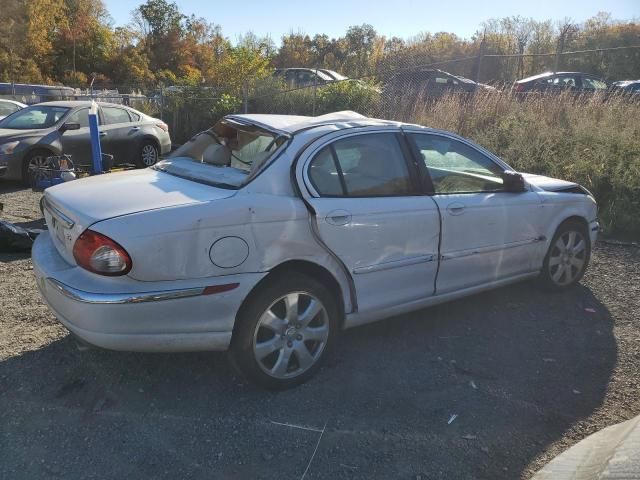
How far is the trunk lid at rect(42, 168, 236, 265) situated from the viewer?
304 centimetres

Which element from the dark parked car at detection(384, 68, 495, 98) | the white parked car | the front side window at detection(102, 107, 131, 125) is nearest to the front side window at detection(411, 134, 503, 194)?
the white parked car

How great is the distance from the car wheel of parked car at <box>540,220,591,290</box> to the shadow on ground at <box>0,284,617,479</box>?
29.1 inches

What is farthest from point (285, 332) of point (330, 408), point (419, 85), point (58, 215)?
point (419, 85)

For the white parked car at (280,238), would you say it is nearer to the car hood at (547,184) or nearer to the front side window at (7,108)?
the car hood at (547,184)

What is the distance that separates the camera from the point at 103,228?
2.89 metres

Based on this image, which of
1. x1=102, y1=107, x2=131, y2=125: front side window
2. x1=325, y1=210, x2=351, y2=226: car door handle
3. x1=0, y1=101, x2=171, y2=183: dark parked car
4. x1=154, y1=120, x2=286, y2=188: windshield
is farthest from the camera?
x1=102, y1=107, x2=131, y2=125: front side window

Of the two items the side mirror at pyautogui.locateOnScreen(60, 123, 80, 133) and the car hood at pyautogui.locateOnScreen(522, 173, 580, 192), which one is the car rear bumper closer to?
the car hood at pyautogui.locateOnScreen(522, 173, 580, 192)

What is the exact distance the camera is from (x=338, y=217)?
3.40 meters

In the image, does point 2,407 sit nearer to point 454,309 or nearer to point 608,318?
point 454,309

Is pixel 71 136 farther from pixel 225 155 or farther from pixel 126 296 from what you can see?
pixel 126 296

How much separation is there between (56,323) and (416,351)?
2662 mm

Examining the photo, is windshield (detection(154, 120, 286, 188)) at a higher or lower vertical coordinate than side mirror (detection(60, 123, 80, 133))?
higher

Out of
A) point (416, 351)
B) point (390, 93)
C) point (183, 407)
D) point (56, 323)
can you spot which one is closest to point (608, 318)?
point (416, 351)

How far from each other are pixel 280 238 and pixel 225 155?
1.11 metres
